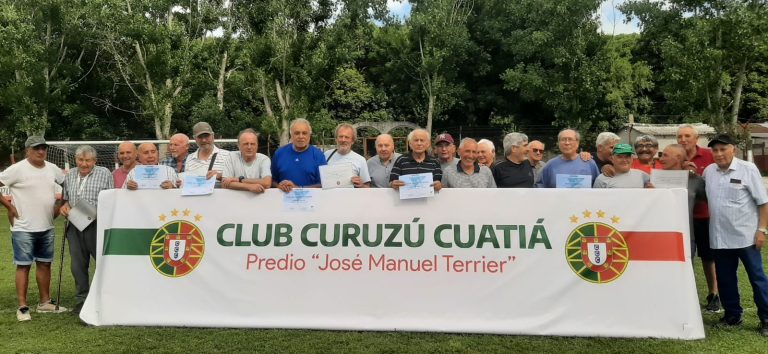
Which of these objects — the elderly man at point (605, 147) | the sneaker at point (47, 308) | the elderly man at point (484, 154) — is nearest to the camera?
the elderly man at point (605, 147)

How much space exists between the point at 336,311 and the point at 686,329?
2795 mm

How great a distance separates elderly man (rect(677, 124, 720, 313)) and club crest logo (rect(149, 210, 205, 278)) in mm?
4486

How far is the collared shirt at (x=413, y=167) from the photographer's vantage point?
471 cm

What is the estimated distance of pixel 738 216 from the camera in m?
4.45

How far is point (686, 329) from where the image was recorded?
4254mm

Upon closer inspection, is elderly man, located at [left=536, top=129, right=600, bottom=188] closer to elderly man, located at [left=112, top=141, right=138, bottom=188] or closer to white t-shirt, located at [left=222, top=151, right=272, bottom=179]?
white t-shirt, located at [left=222, top=151, right=272, bottom=179]

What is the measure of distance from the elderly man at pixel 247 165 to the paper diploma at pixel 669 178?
331 centimetres

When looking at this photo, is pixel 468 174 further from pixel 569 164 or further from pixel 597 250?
pixel 597 250

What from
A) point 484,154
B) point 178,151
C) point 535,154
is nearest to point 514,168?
point 484,154

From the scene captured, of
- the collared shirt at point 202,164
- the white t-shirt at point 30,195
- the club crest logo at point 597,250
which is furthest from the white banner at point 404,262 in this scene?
the white t-shirt at point 30,195

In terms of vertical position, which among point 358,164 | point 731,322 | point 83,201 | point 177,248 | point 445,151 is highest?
point 445,151

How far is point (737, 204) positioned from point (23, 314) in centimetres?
647

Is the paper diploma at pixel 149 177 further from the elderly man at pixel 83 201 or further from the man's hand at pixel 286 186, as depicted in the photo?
the man's hand at pixel 286 186

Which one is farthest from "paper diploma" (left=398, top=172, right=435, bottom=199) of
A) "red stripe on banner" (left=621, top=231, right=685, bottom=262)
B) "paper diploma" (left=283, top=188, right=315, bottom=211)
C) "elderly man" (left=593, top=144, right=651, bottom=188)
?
"red stripe on banner" (left=621, top=231, right=685, bottom=262)
